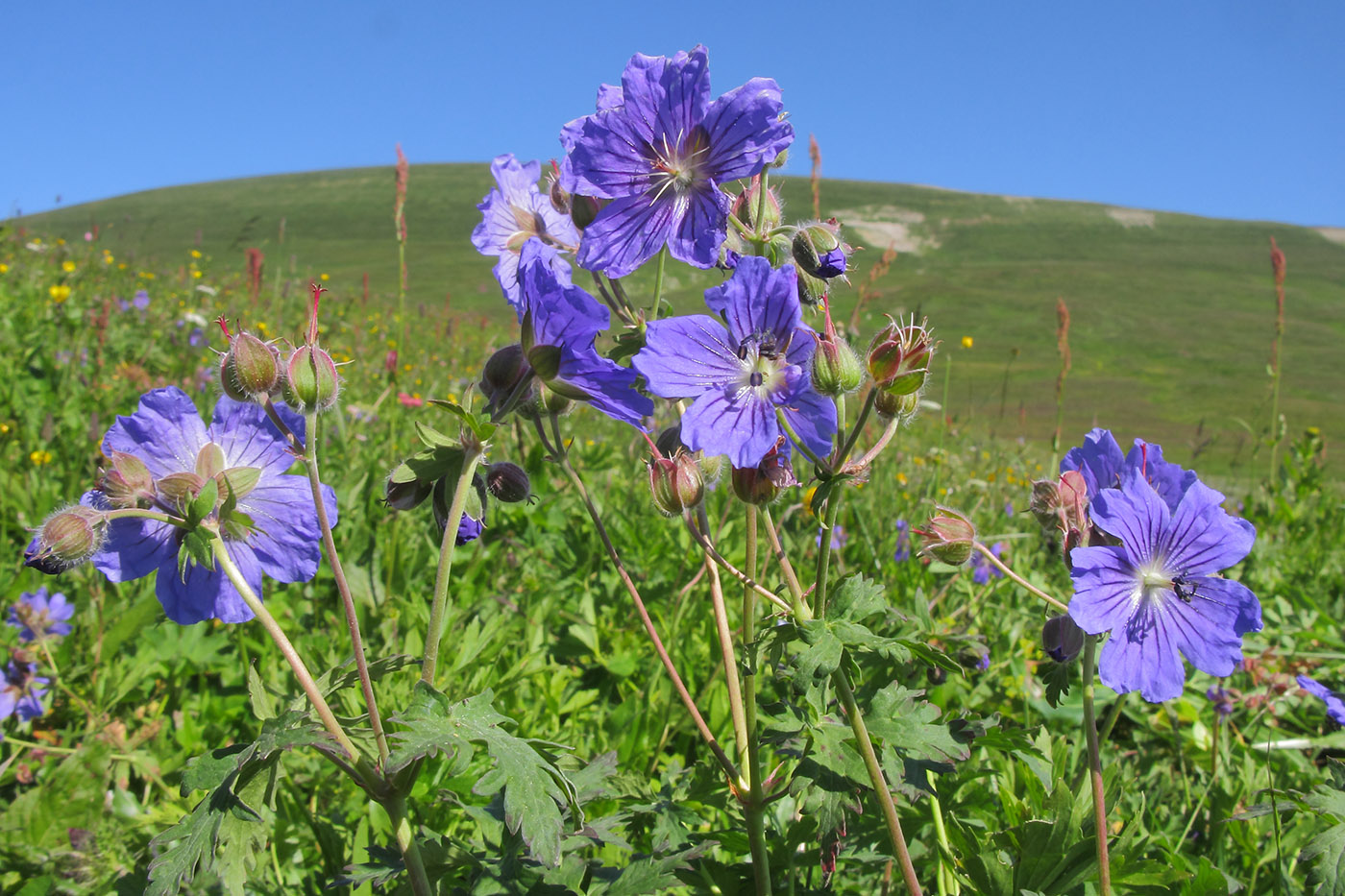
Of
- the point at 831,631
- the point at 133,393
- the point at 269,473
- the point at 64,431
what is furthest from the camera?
the point at 133,393

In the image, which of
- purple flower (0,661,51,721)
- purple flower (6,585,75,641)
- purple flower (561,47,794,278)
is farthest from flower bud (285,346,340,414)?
purple flower (6,585,75,641)

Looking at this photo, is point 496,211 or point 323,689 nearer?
point 323,689

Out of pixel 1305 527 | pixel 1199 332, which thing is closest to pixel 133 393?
pixel 1305 527

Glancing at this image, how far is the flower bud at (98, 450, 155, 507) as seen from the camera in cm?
126

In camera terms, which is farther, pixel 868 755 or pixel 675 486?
pixel 675 486

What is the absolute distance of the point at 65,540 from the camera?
1.20 metres

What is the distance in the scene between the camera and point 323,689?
1340 mm

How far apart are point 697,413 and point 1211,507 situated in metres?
0.85

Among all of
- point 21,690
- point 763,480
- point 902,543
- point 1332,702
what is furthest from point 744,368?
point 902,543

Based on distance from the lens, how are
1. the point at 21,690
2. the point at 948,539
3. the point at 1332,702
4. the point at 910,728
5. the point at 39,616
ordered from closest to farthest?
the point at 910,728 → the point at 948,539 → the point at 1332,702 → the point at 21,690 → the point at 39,616

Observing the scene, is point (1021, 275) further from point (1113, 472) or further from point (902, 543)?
point (1113, 472)

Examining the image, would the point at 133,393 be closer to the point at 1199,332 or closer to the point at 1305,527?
the point at 1305,527

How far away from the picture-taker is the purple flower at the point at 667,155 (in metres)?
1.34

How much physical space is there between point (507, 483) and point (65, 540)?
25.5 inches
